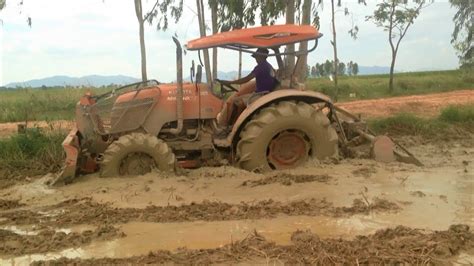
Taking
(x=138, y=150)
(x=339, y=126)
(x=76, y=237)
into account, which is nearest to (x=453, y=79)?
(x=339, y=126)

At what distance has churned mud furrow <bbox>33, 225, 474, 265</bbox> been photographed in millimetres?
4188

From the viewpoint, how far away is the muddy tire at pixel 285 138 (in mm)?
7301

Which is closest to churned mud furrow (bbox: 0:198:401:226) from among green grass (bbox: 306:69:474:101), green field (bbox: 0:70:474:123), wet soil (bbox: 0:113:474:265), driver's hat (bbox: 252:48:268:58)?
wet soil (bbox: 0:113:474:265)

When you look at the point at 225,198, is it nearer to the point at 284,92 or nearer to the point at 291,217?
the point at 291,217

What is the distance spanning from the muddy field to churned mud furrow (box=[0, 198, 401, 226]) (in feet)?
0.04

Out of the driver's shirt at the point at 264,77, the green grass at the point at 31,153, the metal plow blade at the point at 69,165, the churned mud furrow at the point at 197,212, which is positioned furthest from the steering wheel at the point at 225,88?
the green grass at the point at 31,153

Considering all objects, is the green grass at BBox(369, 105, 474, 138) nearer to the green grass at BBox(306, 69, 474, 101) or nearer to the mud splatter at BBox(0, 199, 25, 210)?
the mud splatter at BBox(0, 199, 25, 210)

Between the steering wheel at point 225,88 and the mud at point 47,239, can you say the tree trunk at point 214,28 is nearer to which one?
the steering wheel at point 225,88

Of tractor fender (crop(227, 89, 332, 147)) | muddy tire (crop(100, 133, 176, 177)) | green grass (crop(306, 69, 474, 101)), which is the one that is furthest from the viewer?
green grass (crop(306, 69, 474, 101))

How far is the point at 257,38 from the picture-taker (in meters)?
7.36

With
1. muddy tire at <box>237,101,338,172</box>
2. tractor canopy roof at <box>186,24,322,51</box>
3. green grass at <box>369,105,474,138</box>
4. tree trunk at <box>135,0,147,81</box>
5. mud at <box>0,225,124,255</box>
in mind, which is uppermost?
tree trunk at <box>135,0,147,81</box>

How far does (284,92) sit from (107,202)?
281 cm

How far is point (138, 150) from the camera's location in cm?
716

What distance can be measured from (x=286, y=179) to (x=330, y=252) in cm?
248
